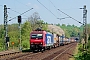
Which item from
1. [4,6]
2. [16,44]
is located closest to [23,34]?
[16,44]

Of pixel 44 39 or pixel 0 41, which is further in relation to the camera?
pixel 0 41

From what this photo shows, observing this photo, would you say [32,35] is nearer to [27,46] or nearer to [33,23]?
[27,46]

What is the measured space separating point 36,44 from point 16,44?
2686 cm

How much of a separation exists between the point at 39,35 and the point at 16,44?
87.0ft

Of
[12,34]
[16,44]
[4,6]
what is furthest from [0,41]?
[4,6]

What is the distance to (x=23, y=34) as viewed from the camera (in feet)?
261

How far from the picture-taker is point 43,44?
4347cm

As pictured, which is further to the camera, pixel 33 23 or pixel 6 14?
pixel 33 23

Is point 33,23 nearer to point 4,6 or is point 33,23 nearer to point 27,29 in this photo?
point 27,29

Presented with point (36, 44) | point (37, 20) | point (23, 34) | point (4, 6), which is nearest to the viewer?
point (36, 44)

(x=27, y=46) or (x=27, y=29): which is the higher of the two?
(x=27, y=29)

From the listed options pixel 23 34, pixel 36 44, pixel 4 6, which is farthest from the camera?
pixel 23 34

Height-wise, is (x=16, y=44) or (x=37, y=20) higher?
(x=37, y=20)

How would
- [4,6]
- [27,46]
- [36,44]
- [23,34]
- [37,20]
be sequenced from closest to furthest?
1. [36,44]
2. [4,6]
3. [27,46]
4. [23,34]
5. [37,20]
